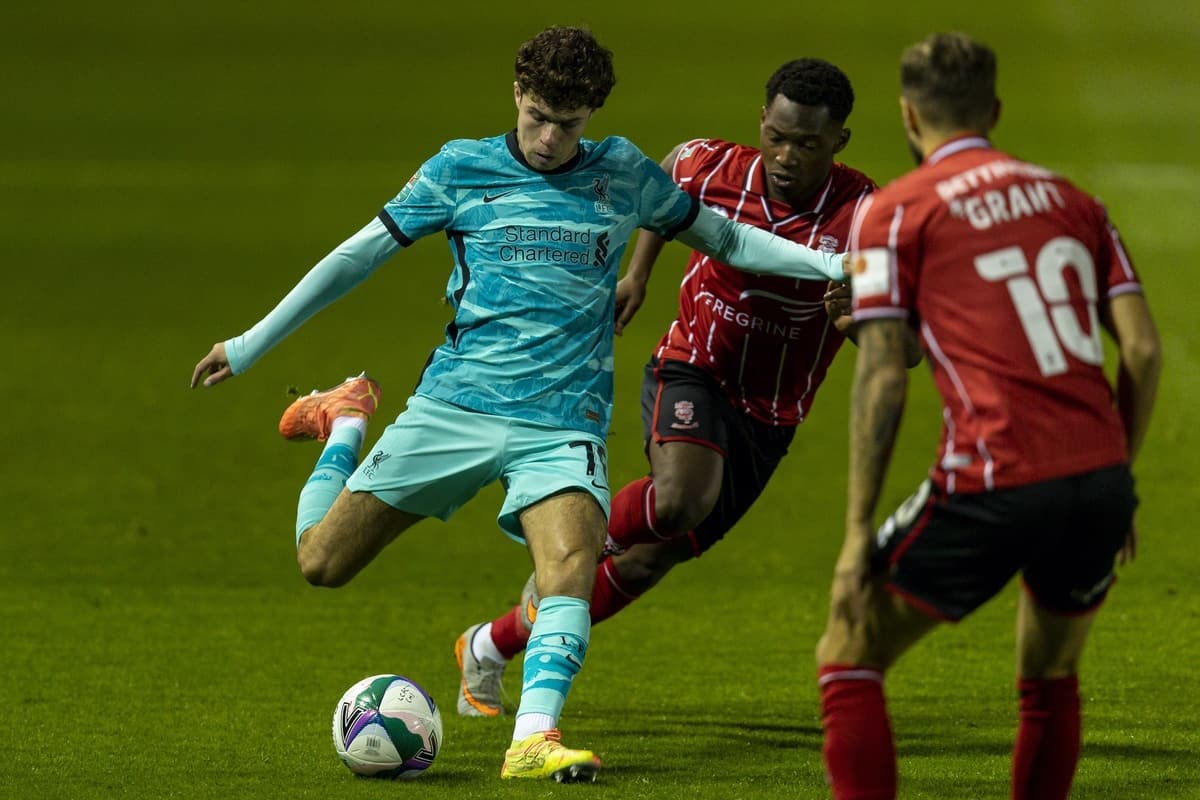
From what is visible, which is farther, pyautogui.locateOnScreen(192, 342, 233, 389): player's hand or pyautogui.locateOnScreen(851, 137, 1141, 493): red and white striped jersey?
pyautogui.locateOnScreen(192, 342, 233, 389): player's hand

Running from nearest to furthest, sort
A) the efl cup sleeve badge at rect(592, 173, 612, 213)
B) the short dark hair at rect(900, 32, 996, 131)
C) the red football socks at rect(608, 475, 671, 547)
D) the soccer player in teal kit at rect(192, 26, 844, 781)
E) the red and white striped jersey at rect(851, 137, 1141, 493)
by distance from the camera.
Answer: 1. the red and white striped jersey at rect(851, 137, 1141, 493)
2. the short dark hair at rect(900, 32, 996, 131)
3. the soccer player in teal kit at rect(192, 26, 844, 781)
4. the efl cup sleeve badge at rect(592, 173, 612, 213)
5. the red football socks at rect(608, 475, 671, 547)

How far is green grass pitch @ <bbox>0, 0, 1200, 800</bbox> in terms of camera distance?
6617mm

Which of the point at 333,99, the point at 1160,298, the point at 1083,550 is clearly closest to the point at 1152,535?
the point at 1083,550

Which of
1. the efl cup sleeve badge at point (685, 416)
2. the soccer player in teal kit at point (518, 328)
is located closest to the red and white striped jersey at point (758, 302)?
the efl cup sleeve badge at point (685, 416)

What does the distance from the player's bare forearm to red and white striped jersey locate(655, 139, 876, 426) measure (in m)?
2.62

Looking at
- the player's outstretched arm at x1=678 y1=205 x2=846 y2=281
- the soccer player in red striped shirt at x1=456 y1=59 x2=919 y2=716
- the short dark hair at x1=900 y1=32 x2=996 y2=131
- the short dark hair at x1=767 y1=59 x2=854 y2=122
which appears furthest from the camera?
the soccer player in red striped shirt at x1=456 y1=59 x2=919 y2=716

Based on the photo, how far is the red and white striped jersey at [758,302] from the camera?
7.25 metres

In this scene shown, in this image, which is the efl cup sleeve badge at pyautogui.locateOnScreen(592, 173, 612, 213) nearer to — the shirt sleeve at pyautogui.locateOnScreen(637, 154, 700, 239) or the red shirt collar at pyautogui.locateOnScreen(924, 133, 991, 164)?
the shirt sleeve at pyautogui.locateOnScreen(637, 154, 700, 239)

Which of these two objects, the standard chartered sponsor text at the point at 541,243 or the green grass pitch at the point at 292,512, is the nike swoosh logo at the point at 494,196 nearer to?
the standard chartered sponsor text at the point at 541,243

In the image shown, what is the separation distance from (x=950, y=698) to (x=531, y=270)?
2.61m

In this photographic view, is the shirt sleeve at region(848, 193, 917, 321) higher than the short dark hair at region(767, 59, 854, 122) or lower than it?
lower

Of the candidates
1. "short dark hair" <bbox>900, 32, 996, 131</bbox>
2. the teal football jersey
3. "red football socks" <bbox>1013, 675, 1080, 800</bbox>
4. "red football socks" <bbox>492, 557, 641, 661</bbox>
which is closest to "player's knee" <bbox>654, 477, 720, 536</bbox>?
"red football socks" <bbox>492, 557, 641, 661</bbox>

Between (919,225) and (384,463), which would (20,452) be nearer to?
(384,463)

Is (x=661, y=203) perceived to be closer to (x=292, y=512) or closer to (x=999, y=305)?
(x=999, y=305)
